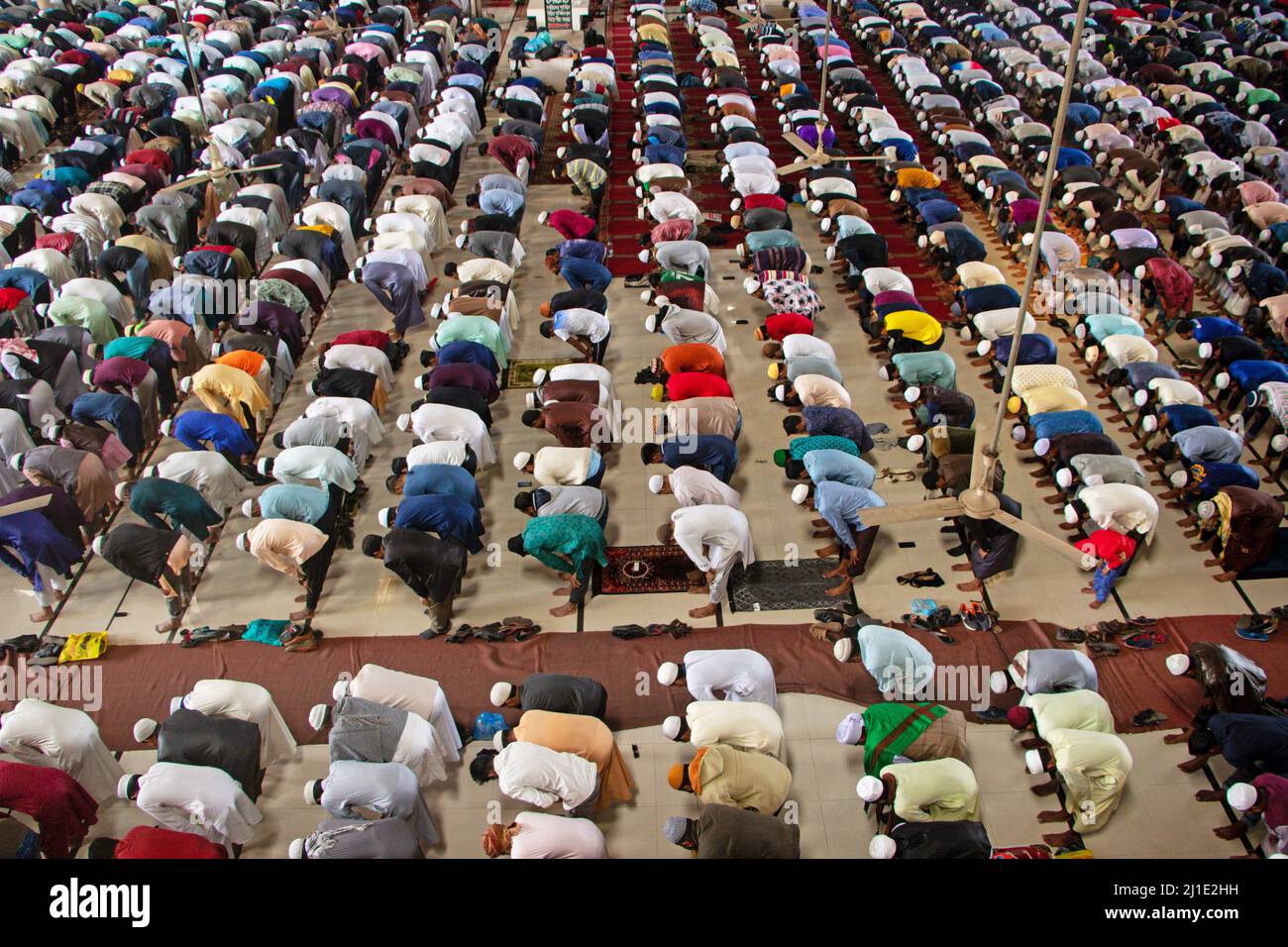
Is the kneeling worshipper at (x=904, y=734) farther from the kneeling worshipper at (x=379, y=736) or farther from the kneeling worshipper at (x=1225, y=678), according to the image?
the kneeling worshipper at (x=379, y=736)

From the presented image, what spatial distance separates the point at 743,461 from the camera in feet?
33.3

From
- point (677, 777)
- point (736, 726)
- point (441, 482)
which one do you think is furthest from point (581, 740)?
point (441, 482)

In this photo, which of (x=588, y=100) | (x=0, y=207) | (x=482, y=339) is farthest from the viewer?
(x=588, y=100)

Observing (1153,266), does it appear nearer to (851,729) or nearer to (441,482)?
(851,729)

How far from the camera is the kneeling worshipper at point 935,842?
20.3 feet

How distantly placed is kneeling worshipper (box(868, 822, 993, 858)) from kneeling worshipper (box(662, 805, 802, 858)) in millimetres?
529

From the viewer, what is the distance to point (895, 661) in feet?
Answer: 24.2

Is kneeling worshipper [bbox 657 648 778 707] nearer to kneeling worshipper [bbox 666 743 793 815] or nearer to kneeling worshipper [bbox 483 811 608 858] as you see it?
kneeling worshipper [bbox 666 743 793 815]

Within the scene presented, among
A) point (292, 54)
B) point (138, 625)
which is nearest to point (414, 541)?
point (138, 625)

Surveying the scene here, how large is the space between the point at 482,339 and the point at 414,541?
10.0 ft

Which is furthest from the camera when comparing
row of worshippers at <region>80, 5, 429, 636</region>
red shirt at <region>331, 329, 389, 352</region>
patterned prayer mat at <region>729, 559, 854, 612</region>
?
red shirt at <region>331, 329, 389, 352</region>

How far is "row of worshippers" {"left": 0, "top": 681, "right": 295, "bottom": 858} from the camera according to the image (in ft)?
21.1

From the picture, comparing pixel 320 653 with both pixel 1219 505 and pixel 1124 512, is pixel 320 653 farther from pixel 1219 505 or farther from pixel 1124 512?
pixel 1219 505

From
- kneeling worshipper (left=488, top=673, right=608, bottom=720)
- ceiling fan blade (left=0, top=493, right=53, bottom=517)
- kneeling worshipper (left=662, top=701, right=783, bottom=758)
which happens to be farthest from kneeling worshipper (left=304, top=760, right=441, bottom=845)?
ceiling fan blade (left=0, top=493, right=53, bottom=517)
